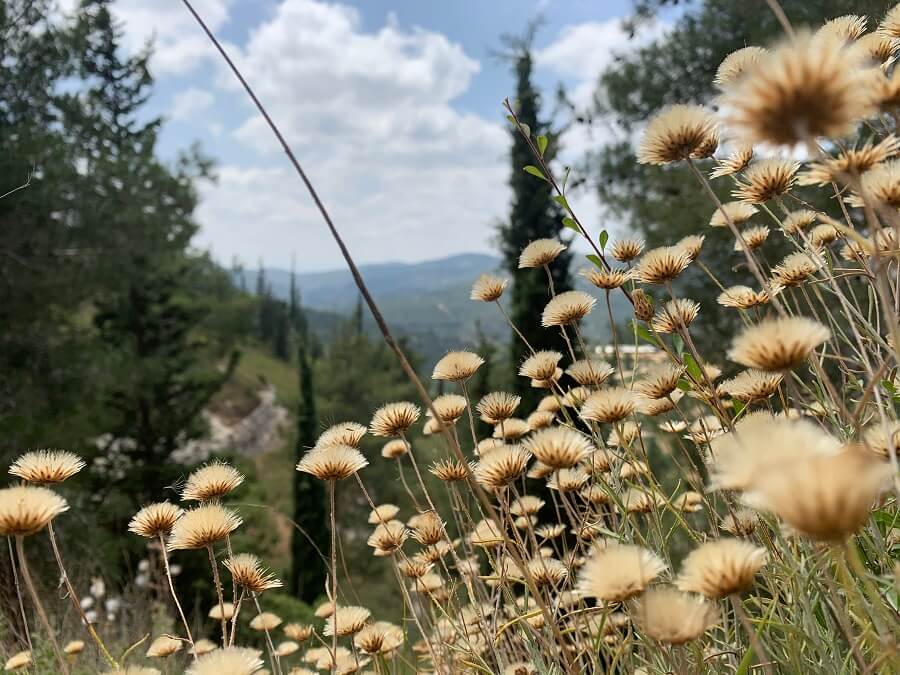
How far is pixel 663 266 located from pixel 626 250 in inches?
17.0

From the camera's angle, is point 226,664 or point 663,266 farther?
A: point 663,266

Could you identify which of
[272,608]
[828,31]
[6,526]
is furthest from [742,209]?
[272,608]

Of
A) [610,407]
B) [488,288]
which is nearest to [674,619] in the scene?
[610,407]

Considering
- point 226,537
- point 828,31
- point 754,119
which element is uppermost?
point 828,31

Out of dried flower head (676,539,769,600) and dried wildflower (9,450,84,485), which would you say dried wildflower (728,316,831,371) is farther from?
dried wildflower (9,450,84,485)

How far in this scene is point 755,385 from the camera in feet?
3.68

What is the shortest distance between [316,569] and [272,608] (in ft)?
19.6

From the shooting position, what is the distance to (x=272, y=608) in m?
13.3

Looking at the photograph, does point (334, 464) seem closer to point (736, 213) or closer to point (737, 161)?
point (737, 161)

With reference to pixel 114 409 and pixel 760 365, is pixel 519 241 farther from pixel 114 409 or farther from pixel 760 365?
pixel 760 365

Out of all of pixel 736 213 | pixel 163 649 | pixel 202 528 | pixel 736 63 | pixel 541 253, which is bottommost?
pixel 163 649

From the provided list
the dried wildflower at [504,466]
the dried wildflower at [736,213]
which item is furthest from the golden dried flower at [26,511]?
the dried wildflower at [736,213]

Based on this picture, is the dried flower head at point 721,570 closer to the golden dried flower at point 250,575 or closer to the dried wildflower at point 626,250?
the golden dried flower at point 250,575

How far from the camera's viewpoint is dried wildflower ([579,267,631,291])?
1.41 metres
